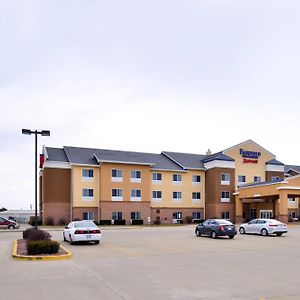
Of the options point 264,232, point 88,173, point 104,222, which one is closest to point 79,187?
point 88,173

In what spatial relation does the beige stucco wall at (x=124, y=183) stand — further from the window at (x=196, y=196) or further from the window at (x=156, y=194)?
the window at (x=196, y=196)

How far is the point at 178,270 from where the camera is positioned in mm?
12914

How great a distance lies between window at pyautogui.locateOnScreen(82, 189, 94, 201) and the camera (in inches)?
2234

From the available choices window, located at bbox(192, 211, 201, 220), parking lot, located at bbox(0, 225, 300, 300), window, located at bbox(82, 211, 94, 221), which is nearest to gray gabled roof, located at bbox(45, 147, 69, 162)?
window, located at bbox(82, 211, 94, 221)

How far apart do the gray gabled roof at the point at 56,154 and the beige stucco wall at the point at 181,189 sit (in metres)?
13.3

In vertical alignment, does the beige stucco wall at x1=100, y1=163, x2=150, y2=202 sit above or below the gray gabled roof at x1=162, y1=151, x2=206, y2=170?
below

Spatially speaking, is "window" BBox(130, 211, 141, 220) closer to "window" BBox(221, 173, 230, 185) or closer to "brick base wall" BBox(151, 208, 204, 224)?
"brick base wall" BBox(151, 208, 204, 224)

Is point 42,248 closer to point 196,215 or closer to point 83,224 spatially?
point 83,224

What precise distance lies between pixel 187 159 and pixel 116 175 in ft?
45.4

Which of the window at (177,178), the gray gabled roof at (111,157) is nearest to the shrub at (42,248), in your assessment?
the gray gabled roof at (111,157)

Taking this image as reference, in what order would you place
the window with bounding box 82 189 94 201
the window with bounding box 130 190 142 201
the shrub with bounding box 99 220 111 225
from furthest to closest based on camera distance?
the window with bounding box 130 190 142 201 < the window with bounding box 82 189 94 201 < the shrub with bounding box 99 220 111 225

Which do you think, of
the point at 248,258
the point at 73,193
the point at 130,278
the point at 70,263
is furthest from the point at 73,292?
the point at 73,193

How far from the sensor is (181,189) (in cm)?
6325

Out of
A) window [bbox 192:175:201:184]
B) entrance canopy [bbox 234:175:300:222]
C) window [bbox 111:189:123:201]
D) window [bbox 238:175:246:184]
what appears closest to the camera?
entrance canopy [bbox 234:175:300:222]
